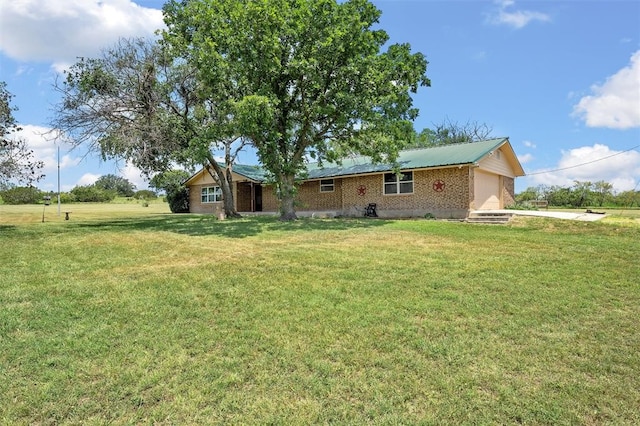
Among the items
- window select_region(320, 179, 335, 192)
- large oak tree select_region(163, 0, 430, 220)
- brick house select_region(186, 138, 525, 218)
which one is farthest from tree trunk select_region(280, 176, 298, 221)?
window select_region(320, 179, 335, 192)

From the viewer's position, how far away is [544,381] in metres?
3.40

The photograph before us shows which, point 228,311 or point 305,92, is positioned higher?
point 305,92

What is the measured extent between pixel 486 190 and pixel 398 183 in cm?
475

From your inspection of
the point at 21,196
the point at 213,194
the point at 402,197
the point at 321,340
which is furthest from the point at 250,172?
the point at 21,196

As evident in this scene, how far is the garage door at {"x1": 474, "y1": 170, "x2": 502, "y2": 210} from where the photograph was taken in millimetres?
19067

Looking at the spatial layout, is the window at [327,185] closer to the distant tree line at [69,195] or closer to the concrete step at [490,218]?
the concrete step at [490,218]

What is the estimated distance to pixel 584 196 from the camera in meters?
33.3

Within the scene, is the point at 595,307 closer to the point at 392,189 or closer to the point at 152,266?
the point at 152,266

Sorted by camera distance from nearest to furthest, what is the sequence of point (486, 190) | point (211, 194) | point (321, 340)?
point (321, 340) → point (486, 190) → point (211, 194)

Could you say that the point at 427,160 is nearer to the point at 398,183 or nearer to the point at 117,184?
the point at 398,183

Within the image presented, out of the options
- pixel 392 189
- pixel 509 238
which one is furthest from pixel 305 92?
pixel 509 238

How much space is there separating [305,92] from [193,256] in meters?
10.0

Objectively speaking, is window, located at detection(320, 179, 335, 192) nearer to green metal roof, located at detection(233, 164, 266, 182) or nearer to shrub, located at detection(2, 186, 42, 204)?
green metal roof, located at detection(233, 164, 266, 182)

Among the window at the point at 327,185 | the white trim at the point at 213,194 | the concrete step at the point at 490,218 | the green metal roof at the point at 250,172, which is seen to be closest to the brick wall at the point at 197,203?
the white trim at the point at 213,194
